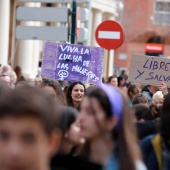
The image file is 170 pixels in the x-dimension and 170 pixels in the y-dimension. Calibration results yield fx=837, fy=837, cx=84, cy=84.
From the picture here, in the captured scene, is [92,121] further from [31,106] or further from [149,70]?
[149,70]

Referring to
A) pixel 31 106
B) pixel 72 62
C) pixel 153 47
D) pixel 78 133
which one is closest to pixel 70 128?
pixel 78 133

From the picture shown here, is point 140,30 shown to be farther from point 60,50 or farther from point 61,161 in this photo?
point 61,161

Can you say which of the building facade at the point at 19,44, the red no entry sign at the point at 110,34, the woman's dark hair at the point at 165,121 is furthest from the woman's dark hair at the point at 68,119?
the building facade at the point at 19,44

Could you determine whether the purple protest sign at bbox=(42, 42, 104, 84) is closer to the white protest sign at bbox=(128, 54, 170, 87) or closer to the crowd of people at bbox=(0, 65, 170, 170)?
the white protest sign at bbox=(128, 54, 170, 87)

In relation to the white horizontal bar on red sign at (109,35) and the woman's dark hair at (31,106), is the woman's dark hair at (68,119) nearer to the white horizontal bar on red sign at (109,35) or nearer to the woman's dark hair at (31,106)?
the woman's dark hair at (31,106)

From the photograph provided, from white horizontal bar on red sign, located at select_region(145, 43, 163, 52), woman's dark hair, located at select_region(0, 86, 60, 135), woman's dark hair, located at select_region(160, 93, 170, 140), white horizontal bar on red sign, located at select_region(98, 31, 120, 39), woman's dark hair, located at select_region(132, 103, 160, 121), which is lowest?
white horizontal bar on red sign, located at select_region(145, 43, 163, 52)

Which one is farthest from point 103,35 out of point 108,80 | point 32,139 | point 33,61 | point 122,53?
point 122,53

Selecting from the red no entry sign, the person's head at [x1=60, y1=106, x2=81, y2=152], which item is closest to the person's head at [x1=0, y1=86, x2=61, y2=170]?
the person's head at [x1=60, y1=106, x2=81, y2=152]

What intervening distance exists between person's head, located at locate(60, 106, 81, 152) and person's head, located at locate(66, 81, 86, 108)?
227 inches

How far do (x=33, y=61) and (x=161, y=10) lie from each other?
107 ft

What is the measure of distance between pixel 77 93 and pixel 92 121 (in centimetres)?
690

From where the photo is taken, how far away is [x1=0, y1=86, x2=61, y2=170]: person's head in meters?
3.20

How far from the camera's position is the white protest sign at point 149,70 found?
45.0 feet

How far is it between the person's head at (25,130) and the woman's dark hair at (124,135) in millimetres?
677
